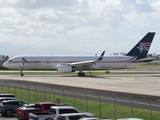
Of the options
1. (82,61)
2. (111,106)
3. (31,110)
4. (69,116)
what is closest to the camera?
(69,116)

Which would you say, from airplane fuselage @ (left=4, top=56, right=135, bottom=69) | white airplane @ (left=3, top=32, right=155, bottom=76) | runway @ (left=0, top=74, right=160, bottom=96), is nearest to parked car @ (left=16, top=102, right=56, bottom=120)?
runway @ (left=0, top=74, right=160, bottom=96)

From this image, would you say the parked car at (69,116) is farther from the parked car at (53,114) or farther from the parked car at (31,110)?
the parked car at (31,110)

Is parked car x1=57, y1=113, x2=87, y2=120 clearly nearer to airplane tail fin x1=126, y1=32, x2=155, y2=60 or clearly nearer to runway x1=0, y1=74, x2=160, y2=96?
runway x1=0, y1=74, x2=160, y2=96

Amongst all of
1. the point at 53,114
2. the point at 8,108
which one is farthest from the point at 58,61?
the point at 53,114

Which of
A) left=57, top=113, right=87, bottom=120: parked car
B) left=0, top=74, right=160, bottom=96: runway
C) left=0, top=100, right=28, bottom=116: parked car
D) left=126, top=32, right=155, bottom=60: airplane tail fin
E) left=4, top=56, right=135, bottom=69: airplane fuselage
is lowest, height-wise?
left=0, top=100, right=28, bottom=116: parked car

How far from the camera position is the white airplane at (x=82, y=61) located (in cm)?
6638

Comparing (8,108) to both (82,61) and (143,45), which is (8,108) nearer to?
→ (82,61)

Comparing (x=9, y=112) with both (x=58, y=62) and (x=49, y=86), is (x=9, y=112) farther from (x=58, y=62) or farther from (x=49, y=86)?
(x=58, y=62)

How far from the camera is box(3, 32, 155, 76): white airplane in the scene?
218ft

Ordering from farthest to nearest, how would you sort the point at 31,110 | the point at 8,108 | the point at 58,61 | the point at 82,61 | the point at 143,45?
the point at 143,45 < the point at 82,61 < the point at 58,61 < the point at 8,108 < the point at 31,110

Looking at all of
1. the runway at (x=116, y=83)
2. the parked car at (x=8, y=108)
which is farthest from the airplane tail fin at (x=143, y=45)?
the parked car at (x=8, y=108)

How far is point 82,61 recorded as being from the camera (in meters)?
70.1

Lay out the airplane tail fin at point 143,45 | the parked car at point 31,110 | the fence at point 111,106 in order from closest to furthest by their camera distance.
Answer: the parked car at point 31,110
the fence at point 111,106
the airplane tail fin at point 143,45

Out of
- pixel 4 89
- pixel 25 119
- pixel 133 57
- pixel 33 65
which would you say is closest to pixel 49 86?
pixel 4 89
